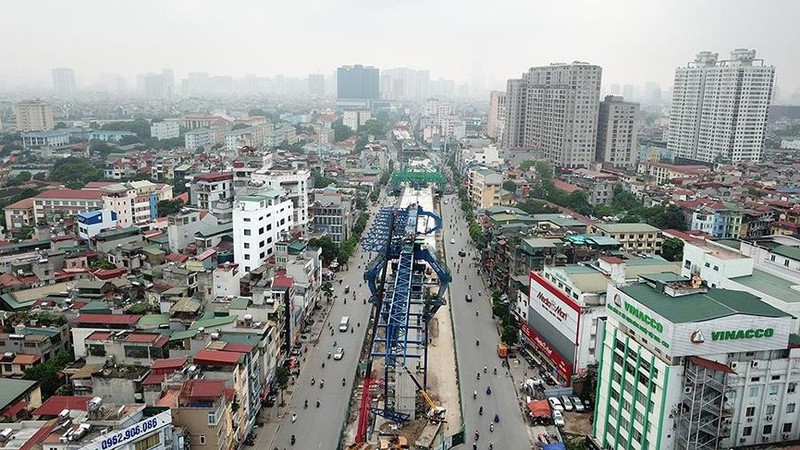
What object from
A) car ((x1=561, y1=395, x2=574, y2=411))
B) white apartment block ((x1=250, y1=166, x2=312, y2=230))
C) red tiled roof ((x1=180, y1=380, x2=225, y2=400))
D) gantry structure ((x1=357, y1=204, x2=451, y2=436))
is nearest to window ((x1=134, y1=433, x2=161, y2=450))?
red tiled roof ((x1=180, y1=380, x2=225, y2=400))

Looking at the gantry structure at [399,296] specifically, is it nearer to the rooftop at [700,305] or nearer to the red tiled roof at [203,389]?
the red tiled roof at [203,389]

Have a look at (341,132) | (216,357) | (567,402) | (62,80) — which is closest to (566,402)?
(567,402)

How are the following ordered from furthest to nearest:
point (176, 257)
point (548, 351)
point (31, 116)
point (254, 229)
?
point (31, 116) < point (254, 229) < point (176, 257) < point (548, 351)

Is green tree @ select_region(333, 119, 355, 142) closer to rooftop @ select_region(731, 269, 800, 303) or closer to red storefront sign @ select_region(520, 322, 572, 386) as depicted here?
red storefront sign @ select_region(520, 322, 572, 386)

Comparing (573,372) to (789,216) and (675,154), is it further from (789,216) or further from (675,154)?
(675,154)

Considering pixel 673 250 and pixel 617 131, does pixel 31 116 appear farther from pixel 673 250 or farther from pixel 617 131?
pixel 673 250

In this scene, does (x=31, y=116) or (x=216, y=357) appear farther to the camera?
(x=31, y=116)

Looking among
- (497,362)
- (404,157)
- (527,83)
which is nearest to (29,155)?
(404,157)

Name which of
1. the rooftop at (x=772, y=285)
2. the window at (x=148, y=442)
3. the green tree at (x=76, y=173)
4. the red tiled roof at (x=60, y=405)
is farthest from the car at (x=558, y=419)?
the green tree at (x=76, y=173)
